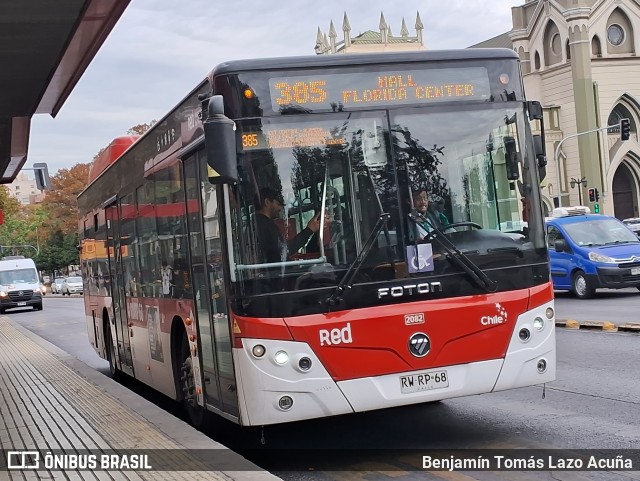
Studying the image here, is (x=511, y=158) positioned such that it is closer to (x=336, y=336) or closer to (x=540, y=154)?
(x=540, y=154)

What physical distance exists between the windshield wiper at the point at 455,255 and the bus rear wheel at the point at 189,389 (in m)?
2.66

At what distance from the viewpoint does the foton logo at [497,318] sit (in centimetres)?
750

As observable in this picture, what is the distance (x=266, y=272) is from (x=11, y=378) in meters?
8.97

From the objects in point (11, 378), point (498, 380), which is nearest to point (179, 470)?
point (498, 380)

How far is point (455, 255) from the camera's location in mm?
7516

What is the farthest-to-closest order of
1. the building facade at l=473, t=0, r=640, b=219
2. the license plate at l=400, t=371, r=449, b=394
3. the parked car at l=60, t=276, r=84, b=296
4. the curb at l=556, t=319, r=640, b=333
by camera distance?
the parked car at l=60, t=276, r=84, b=296, the building facade at l=473, t=0, r=640, b=219, the curb at l=556, t=319, r=640, b=333, the license plate at l=400, t=371, r=449, b=394

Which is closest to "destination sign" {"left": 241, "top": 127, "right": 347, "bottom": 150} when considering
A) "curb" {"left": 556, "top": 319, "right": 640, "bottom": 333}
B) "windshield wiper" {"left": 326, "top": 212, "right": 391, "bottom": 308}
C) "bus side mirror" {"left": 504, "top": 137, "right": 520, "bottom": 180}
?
"windshield wiper" {"left": 326, "top": 212, "right": 391, "bottom": 308}

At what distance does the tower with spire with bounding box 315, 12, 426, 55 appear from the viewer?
92.9m

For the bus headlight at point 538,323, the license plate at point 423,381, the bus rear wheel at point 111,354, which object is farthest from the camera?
the bus rear wheel at point 111,354

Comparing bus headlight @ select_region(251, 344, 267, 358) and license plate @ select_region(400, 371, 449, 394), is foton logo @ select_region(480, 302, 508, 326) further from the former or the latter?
bus headlight @ select_region(251, 344, 267, 358)

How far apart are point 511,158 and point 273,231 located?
2.02 m

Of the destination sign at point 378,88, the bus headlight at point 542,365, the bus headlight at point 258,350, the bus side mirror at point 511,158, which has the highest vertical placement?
the destination sign at point 378,88

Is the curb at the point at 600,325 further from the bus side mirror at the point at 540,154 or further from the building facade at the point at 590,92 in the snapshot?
the building facade at the point at 590,92

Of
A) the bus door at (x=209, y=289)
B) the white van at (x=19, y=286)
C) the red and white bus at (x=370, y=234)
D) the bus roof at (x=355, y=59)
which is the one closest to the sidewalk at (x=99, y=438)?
the bus door at (x=209, y=289)
